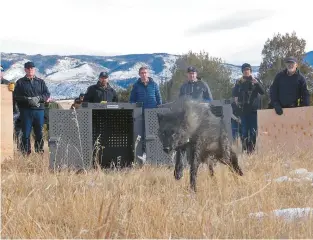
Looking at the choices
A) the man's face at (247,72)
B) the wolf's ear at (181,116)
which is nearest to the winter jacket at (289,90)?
the man's face at (247,72)

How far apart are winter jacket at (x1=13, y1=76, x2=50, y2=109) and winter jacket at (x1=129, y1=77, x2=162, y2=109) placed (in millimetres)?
1597

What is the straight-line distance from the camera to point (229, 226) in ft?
12.3

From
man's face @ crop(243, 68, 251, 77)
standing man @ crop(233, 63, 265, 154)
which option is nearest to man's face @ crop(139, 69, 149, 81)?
standing man @ crop(233, 63, 265, 154)

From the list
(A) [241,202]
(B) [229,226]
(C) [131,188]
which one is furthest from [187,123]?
(B) [229,226]

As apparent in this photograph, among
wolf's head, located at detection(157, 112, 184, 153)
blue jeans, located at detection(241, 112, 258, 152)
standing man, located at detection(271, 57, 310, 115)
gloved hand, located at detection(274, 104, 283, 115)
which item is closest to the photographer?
wolf's head, located at detection(157, 112, 184, 153)

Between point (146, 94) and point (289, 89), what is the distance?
267 cm

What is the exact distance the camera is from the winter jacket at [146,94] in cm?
935

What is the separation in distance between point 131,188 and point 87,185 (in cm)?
44

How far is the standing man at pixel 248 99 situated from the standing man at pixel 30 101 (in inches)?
155

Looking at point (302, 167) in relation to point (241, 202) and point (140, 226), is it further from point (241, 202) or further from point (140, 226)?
point (140, 226)

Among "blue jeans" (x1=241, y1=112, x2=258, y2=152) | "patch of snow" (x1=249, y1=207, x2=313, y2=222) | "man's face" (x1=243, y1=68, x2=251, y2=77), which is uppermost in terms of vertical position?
"man's face" (x1=243, y1=68, x2=251, y2=77)

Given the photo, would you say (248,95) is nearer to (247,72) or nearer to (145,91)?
(247,72)

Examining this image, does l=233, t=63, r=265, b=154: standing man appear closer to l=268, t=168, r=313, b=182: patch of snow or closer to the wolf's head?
l=268, t=168, r=313, b=182: patch of snow

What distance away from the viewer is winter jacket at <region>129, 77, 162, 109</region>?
935 cm
